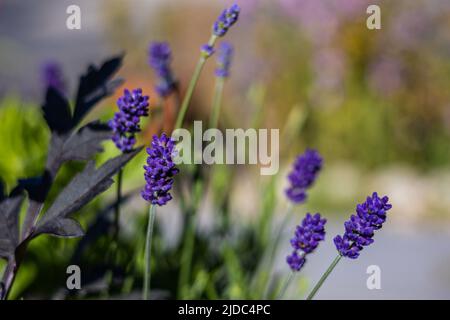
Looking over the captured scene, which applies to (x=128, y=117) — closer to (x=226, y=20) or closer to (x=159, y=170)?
(x=159, y=170)

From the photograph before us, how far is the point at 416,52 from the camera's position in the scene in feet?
18.5

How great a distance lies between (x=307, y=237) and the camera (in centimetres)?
98

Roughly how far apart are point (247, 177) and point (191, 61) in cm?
Answer: 157

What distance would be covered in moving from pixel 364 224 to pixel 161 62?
2.13ft

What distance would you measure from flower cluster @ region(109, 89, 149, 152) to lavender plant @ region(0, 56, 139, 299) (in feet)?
0.08

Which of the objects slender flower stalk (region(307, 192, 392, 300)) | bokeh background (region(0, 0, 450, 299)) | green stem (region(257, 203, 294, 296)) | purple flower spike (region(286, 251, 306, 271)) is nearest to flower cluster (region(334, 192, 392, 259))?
slender flower stalk (region(307, 192, 392, 300))

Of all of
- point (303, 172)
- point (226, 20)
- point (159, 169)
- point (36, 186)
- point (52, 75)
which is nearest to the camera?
point (159, 169)

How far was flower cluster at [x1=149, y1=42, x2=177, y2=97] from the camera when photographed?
1.36 meters

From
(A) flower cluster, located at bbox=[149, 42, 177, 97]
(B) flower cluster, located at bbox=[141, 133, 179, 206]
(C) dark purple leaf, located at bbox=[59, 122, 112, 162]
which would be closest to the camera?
(B) flower cluster, located at bbox=[141, 133, 179, 206]

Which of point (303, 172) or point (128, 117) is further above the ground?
point (128, 117)

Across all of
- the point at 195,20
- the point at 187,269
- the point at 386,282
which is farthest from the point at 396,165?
the point at 187,269

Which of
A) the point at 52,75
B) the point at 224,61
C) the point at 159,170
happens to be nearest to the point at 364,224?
the point at 159,170

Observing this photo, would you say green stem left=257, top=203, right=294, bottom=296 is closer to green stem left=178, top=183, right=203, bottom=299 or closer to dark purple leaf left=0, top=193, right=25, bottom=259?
green stem left=178, top=183, right=203, bottom=299
